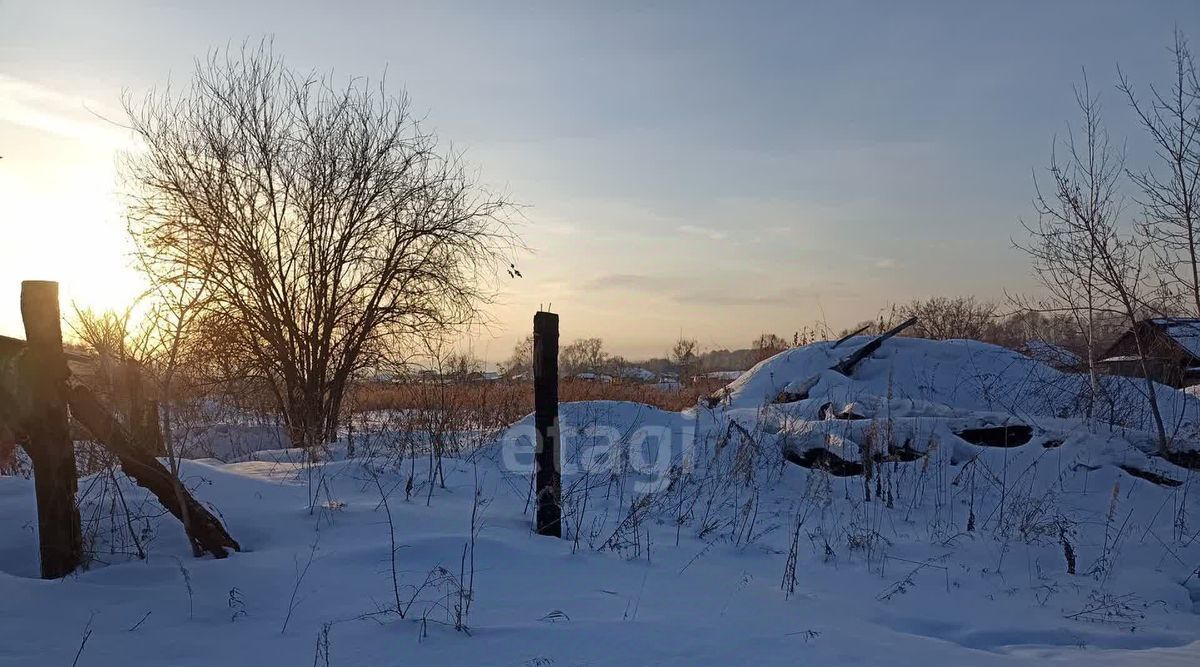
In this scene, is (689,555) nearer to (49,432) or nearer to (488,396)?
(49,432)

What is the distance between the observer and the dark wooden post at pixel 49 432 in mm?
4176

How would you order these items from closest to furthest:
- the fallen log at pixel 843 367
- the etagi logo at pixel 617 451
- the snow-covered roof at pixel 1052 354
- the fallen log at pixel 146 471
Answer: the fallen log at pixel 146 471 → the etagi logo at pixel 617 451 → the snow-covered roof at pixel 1052 354 → the fallen log at pixel 843 367

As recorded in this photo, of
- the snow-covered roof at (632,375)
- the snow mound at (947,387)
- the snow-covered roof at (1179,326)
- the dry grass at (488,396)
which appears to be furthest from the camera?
the snow-covered roof at (632,375)

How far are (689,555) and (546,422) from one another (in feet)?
4.86

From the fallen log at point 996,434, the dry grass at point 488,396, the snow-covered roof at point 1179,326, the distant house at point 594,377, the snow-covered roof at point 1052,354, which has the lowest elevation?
the fallen log at point 996,434

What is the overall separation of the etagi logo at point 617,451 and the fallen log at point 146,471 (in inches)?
144

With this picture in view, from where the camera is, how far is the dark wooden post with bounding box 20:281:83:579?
4.18 m

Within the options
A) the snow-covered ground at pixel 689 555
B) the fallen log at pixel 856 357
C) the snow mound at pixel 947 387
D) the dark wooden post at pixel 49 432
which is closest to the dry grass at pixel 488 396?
the snow-covered ground at pixel 689 555

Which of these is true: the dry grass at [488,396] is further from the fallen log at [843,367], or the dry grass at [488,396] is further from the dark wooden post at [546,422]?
the dark wooden post at [546,422]

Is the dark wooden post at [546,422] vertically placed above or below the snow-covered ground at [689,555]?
above

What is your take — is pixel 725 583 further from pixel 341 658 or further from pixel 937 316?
pixel 937 316

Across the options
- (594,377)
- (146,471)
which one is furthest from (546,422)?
(594,377)

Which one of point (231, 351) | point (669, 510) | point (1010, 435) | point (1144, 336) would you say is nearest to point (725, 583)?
point (669, 510)

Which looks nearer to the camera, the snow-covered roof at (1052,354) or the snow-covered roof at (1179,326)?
the snow-covered roof at (1179,326)
